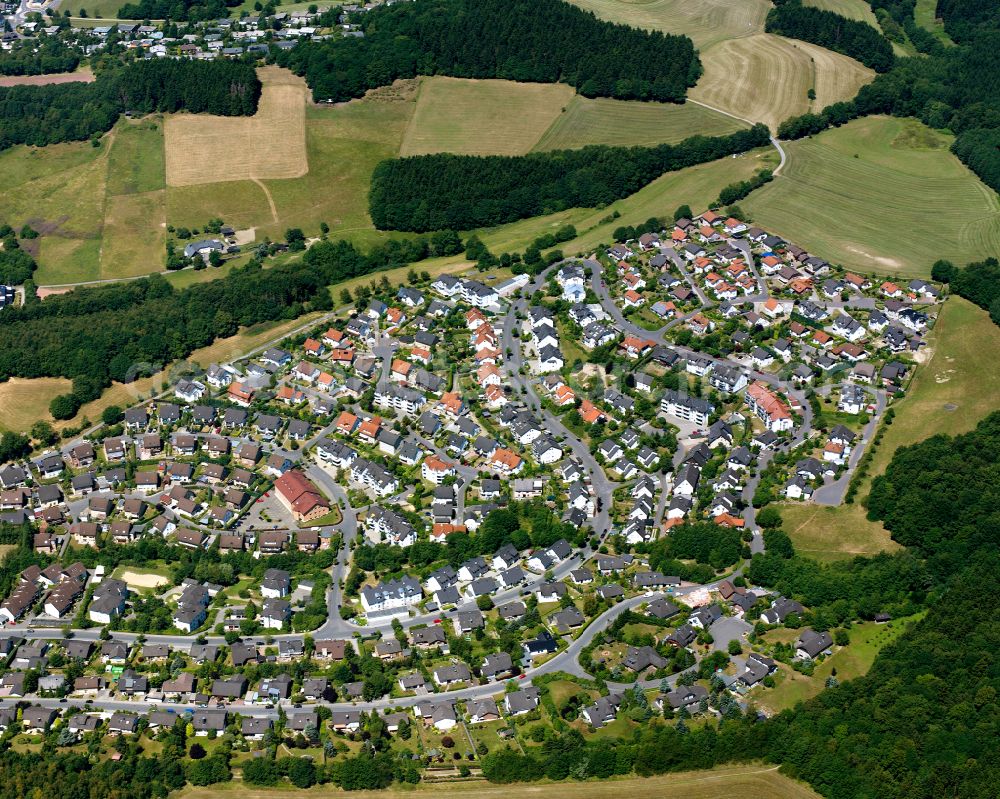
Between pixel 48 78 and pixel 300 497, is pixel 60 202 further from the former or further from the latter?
pixel 300 497

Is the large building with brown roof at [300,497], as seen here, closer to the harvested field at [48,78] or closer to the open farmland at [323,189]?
the open farmland at [323,189]

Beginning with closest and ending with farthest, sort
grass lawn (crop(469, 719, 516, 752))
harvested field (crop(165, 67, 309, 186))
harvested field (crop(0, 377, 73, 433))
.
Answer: grass lawn (crop(469, 719, 516, 752)), harvested field (crop(0, 377, 73, 433)), harvested field (crop(165, 67, 309, 186))

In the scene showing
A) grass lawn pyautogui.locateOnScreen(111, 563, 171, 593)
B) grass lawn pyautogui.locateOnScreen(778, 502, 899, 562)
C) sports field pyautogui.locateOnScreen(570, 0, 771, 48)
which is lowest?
grass lawn pyautogui.locateOnScreen(111, 563, 171, 593)

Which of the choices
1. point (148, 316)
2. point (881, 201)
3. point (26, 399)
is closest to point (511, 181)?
point (881, 201)

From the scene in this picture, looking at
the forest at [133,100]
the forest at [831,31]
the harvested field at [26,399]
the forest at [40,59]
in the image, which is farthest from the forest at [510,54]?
the harvested field at [26,399]

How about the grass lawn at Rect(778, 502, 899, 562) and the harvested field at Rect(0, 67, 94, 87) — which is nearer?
the grass lawn at Rect(778, 502, 899, 562)

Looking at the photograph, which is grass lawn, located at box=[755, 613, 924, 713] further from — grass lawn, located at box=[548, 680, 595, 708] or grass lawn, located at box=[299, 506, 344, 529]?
grass lawn, located at box=[299, 506, 344, 529]

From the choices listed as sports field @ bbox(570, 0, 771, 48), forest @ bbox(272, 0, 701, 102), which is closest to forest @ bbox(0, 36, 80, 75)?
forest @ bbox(272, 0, 701, 102)
